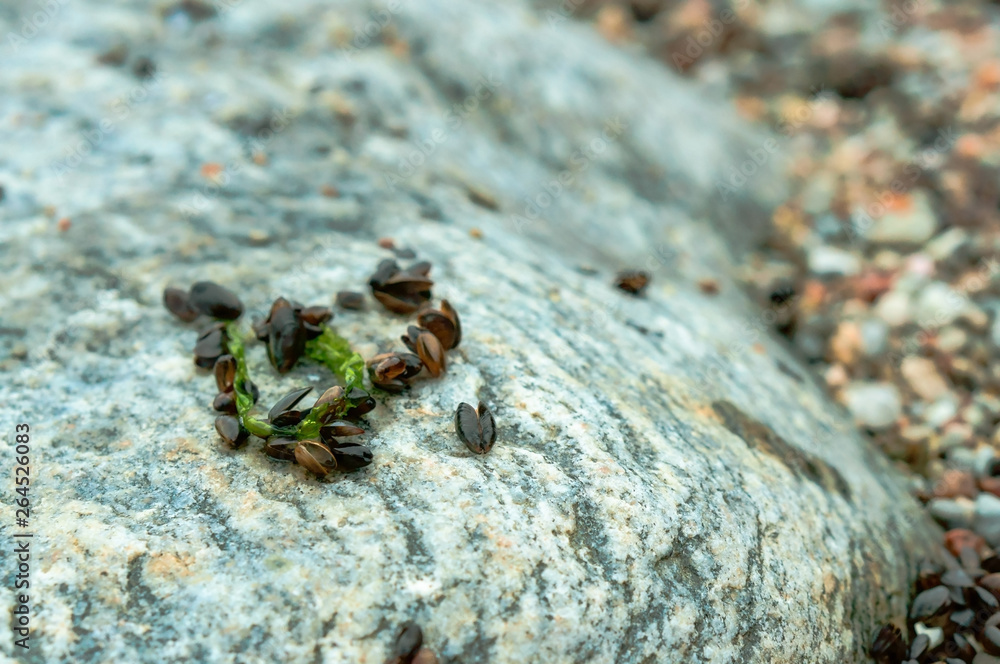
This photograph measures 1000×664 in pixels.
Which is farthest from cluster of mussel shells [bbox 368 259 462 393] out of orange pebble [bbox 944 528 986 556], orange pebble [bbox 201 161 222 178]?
orange pebble [bbox 944 528 986 556]

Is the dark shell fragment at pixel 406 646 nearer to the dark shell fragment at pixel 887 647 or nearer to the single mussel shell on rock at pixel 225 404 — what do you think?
the single mussel shell on rock at pixel 225 404

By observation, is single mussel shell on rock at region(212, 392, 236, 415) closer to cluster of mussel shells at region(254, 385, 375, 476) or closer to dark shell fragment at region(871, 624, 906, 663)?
cluster of mussel shells at region(254, 385, 375, 476)

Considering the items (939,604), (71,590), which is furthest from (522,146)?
(71,590)

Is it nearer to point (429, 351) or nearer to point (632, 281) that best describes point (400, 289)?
point (429, 351)

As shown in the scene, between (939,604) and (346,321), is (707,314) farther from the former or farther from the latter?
(346,321)

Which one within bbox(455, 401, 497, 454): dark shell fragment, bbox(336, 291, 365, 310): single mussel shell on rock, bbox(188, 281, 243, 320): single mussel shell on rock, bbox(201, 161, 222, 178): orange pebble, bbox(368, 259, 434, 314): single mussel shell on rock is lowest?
bbox(201, 161, 222, 178): orange pebble

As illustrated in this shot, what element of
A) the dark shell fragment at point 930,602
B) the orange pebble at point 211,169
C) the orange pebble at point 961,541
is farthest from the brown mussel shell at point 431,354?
the orange pebble at point 961,541
